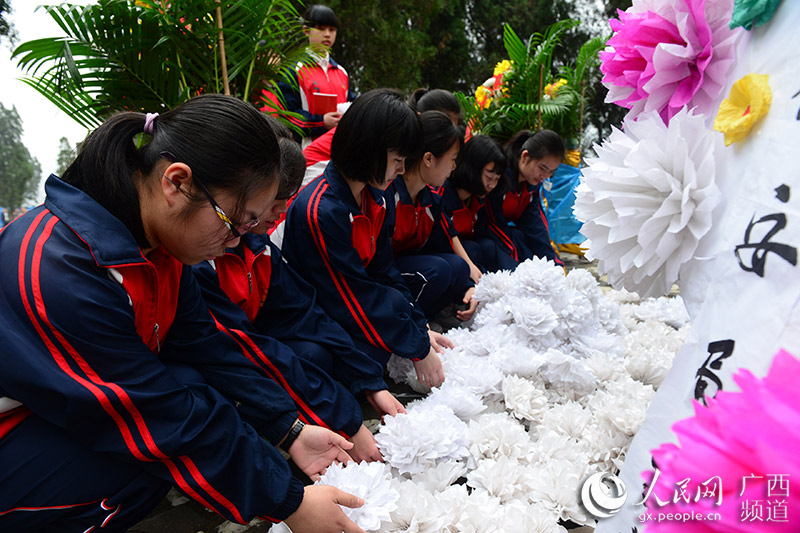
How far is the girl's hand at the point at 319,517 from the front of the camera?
1057 mm

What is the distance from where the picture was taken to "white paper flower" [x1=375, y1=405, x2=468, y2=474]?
4.46 ft

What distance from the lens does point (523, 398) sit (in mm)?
1695

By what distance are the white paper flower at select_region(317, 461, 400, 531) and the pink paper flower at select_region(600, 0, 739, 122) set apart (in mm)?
1022

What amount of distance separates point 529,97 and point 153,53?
3248 millimetres

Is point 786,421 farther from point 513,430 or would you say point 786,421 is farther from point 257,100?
point 257,100

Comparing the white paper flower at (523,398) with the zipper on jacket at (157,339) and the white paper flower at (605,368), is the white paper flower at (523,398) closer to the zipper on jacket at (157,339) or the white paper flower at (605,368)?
the white paper flower at (605,368)

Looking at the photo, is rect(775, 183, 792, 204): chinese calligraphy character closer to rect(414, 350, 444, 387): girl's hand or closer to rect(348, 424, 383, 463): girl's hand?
rect(348, 424, 383, 463): girl's hand

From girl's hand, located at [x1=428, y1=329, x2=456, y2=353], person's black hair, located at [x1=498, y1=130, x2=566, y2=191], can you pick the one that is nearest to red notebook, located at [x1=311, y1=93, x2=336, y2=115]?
person's black hair, located at [x1=498, y1=130, x2=566, y2=191]

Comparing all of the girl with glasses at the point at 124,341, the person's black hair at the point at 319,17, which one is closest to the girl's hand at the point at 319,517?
the girl with glasses at the point at 124,341

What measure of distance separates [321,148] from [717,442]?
7.90 ft

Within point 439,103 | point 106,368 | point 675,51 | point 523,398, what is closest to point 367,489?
point 106,368

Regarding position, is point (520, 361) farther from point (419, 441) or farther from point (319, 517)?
point (319, 517)

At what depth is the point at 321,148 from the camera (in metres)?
2.61

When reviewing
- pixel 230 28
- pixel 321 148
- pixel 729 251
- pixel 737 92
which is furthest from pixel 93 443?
pixel 321 148
